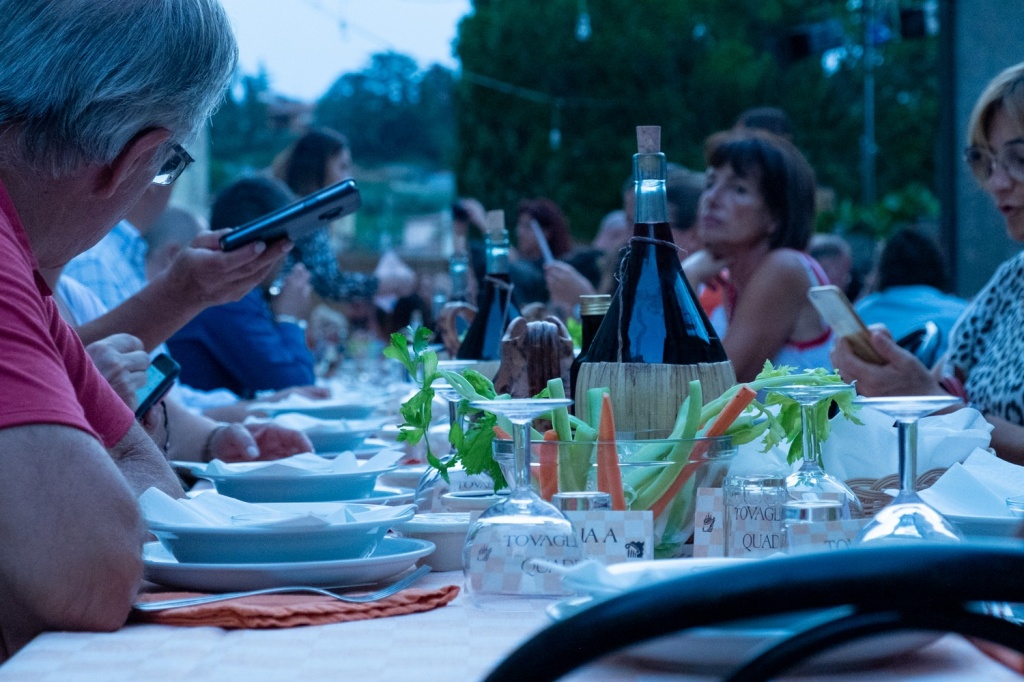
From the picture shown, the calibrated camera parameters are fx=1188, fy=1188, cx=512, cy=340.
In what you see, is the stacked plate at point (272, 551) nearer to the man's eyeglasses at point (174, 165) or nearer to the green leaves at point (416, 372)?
the green leaves at point (416, 372)

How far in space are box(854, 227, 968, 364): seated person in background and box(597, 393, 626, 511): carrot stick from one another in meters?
5.17

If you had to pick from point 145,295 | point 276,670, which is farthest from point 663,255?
point 145,295

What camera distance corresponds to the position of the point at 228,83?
1733mm

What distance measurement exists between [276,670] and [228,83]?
100cm

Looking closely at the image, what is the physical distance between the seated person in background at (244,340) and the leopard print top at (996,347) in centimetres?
262

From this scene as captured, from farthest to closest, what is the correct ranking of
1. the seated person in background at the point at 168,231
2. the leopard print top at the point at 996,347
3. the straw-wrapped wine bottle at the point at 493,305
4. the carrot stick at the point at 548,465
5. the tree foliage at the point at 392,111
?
the tree foliage at the point at 392,111 < the seated person in background at the point at 168,231 < the leopard print top at the point at 996,347 < the straw-wrapped wine bottle at the point at 493,305 < the carrot stick at the point at 548,465

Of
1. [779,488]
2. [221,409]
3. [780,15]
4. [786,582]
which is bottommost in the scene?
[221,409]

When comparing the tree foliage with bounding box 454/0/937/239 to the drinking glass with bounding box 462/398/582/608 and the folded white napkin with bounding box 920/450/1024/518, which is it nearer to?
the folded white napkin with bounding box 920/450/1024/518

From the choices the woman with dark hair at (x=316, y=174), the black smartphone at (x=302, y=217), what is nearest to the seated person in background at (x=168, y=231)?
the woman with dark hair at (x=316, y=174)

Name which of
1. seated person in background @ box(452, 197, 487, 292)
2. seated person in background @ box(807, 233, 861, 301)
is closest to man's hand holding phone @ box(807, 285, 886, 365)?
seated person in background @ box(452, 197, 487, 292)

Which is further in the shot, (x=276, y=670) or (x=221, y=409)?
(x=221, y=409)

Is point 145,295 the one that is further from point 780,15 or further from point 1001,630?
point 780,15

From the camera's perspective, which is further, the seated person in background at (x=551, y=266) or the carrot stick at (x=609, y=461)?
the seated person in background at (x=551, y=266)

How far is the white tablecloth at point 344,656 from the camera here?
97cm
